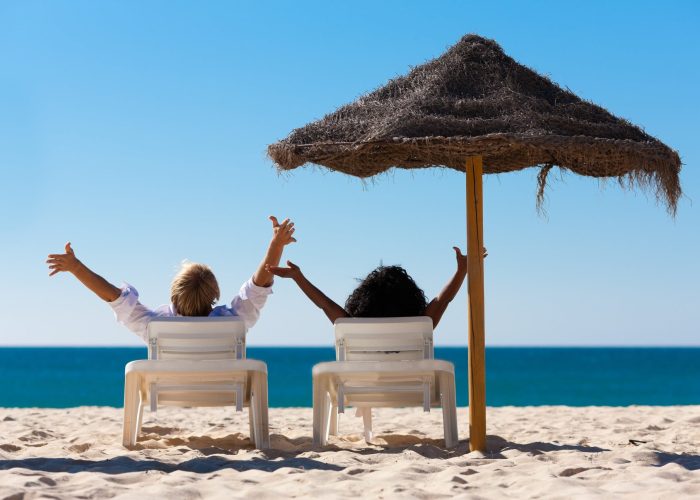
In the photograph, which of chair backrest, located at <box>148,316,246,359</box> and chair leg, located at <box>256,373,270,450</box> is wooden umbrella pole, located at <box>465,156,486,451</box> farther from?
chair backrest, located at <box>148,316,246,359</box>

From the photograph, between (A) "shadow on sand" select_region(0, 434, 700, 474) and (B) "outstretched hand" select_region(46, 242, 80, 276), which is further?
(B) "outstretched hand" select_region(46, 242, 80, 276)

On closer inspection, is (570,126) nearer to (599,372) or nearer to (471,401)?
(471,401)

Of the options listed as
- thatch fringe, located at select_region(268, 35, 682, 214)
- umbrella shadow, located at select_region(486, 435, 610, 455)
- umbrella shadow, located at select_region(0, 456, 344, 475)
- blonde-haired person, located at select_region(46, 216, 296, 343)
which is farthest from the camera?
blonde-haired person, located at select_region(46, 216, 296, 343)

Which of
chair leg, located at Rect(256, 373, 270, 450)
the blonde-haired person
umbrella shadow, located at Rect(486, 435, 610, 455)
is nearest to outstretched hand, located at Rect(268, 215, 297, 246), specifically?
the blonde-haired person

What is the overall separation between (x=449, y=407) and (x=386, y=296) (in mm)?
869

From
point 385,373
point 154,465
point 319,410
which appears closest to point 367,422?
point 319,410

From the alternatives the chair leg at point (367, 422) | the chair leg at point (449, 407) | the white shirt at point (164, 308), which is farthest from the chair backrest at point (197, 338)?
the chair leg at point (449, 407)

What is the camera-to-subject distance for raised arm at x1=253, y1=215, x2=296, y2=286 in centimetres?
620

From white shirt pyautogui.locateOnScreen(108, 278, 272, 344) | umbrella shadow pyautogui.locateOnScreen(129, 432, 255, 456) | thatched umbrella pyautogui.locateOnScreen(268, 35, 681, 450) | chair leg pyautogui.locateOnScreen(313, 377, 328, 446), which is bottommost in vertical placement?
umbrella shadow pyautogui.locateOnScreen(129, 432, 255, 456)

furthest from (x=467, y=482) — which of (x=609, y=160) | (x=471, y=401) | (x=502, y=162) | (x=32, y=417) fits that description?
(x=32, y=417)

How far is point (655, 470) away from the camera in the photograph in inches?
180

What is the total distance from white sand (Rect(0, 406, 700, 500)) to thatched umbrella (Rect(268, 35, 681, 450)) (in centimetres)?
77

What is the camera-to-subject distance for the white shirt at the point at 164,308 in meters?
6.16

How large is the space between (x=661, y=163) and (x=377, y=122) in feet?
5.99
